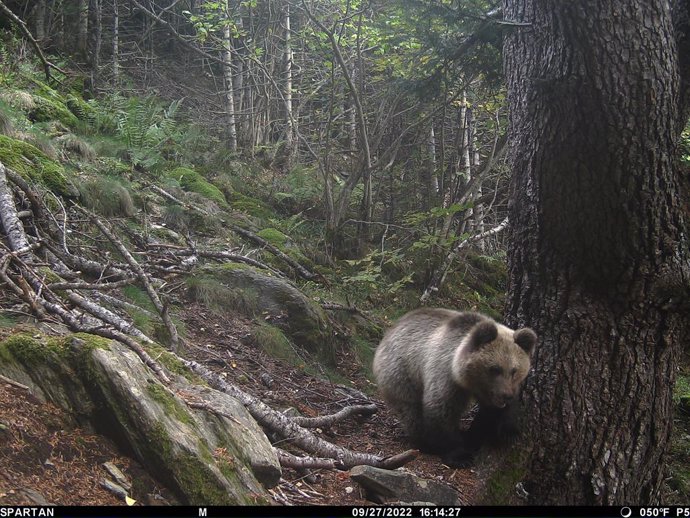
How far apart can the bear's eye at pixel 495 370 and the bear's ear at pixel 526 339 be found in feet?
1.10

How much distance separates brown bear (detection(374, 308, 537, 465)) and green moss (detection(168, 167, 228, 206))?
710 centimetres

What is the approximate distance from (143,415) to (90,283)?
3116 millimetres

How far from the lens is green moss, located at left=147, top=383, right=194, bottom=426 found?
4105mm

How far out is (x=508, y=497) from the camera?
17.4ft

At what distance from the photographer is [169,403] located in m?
4.17

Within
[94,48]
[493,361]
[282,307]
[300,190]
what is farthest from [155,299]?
[94,48]

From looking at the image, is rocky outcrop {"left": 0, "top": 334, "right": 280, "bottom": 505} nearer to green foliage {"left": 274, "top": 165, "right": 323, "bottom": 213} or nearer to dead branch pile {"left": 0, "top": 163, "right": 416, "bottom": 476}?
dead branch pile {"left": 0, "top": 163, "right": 416, "bottom": 476}

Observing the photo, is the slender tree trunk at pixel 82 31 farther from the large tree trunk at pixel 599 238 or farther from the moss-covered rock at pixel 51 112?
the large tree trunk at pixel 599 238

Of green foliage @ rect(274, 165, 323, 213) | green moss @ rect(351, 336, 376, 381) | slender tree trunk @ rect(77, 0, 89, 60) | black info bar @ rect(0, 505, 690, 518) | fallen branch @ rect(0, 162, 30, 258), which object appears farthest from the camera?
slender tree trunk @ rect(77, 0, 89, 60)

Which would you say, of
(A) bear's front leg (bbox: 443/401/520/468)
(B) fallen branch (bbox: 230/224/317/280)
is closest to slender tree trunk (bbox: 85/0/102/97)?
(B) fallen branch (bbox: 230/224/317/280)

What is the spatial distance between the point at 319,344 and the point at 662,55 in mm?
5602

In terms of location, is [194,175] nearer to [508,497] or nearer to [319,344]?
[319,344]

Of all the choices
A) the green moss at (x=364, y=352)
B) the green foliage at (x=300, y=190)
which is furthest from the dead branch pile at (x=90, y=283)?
the green foliage at (x=300, y=190)

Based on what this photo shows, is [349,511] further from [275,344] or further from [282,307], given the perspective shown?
[282,307]
